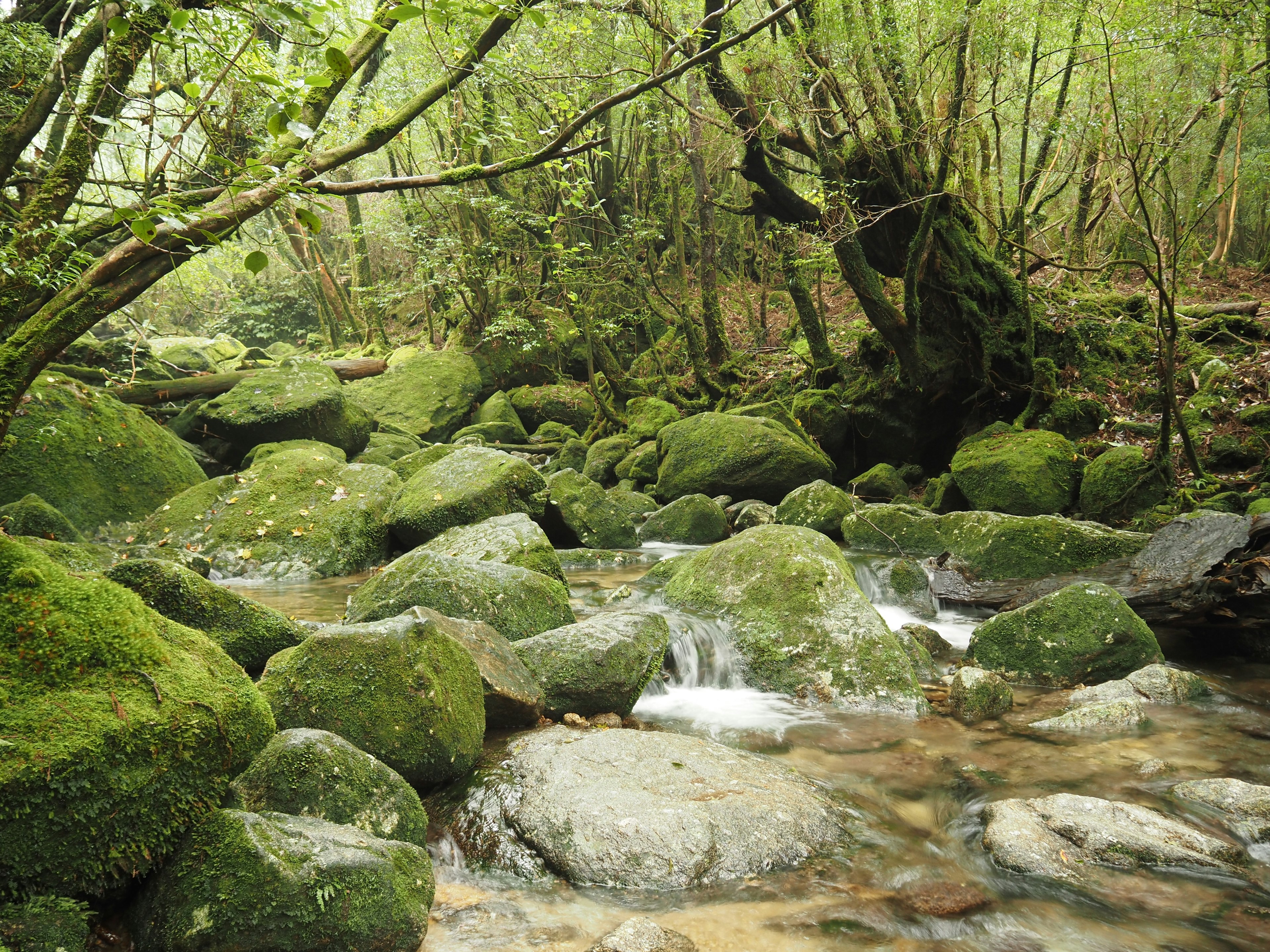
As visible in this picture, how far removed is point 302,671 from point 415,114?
258cm

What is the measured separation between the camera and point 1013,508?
8898 millimetres

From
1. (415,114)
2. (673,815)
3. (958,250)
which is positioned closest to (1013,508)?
(958,250)

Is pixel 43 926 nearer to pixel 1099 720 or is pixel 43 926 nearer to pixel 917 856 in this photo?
pixel 917 856

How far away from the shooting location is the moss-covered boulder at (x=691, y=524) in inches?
395

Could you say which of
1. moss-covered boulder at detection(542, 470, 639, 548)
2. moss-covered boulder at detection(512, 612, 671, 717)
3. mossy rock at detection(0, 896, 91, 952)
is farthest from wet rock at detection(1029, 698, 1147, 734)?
moss-covered boulder at detection(542, 470, 639, 548)

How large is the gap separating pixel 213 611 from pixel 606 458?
10.5 meters

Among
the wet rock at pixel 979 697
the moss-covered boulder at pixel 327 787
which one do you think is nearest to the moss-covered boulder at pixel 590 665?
the moss-covered boulder at pixel 327 787

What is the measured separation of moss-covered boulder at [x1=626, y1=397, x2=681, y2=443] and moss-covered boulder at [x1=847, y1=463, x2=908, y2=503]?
12.9ft

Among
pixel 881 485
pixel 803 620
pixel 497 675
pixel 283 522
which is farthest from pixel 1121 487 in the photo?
pixel 283 522

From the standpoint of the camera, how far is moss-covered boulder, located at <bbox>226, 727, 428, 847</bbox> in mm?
2688

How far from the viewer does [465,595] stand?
206 inches

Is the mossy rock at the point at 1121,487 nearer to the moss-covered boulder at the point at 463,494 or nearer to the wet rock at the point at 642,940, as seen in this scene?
the moss-covered boulder at the point at 463,494

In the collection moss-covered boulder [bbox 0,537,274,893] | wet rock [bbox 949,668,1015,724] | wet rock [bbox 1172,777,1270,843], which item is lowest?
wet rock [bbox 949,668,1015,724]

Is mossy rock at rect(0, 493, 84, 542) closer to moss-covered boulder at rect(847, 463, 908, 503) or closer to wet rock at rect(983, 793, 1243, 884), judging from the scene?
wet rock at rect(983, 793, 1243, 884)
